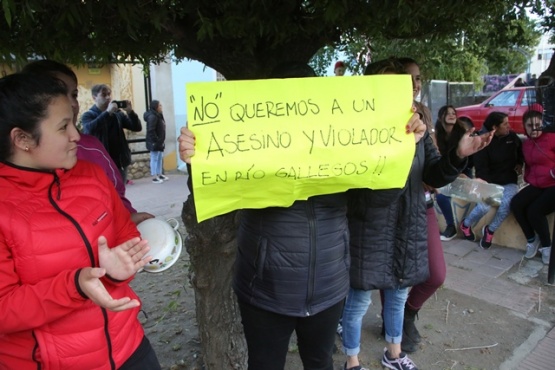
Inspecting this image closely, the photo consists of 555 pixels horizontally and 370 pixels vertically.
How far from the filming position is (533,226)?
4.71 metres

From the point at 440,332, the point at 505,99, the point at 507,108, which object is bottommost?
the point at 440,332

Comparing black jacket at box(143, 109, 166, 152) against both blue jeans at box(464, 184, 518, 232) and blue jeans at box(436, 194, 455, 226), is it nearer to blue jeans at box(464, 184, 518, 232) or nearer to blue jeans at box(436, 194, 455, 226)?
blue jeans at box(436, 194, 455, 226)

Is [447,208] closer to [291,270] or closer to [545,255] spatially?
[545,255]

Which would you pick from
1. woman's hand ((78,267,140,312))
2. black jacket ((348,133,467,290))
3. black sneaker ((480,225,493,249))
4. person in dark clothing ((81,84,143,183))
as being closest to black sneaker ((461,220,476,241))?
black sneaker ((480,225,493,249))

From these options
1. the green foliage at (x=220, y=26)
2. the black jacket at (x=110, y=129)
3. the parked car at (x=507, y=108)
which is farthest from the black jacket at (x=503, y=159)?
the parked car at (x=507, y=108)

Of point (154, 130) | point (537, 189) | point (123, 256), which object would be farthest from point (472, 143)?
point (154, 130)

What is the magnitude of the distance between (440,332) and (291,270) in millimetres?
2061

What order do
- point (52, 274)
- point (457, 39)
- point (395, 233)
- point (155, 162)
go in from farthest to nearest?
1. point (155, 162)
2. point (457, 39)
3. point (395, 233)
4. point (52, 274)

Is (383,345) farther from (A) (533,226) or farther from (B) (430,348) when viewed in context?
(A) (533,226)

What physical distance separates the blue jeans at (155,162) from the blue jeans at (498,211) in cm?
621

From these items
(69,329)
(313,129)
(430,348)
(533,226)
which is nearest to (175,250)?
(69,329)

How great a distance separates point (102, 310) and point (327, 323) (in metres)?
0.94

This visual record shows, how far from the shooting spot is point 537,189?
4754 millimetres

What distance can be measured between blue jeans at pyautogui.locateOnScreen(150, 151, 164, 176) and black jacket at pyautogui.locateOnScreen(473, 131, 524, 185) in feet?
20.5
